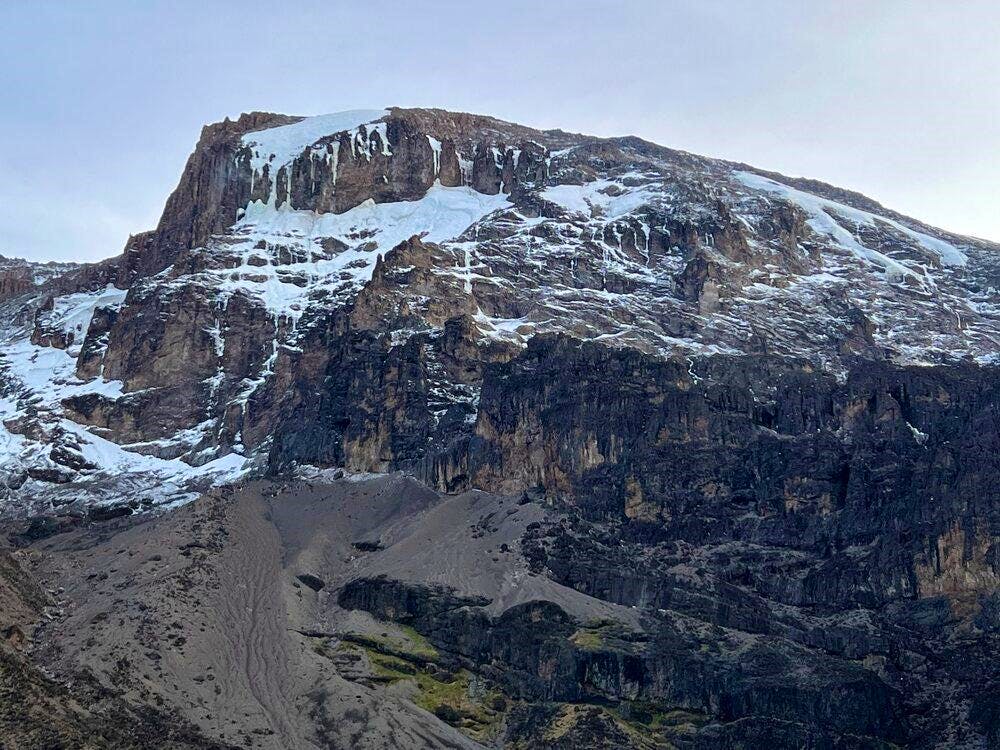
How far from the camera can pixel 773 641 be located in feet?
481

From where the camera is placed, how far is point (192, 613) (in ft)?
486

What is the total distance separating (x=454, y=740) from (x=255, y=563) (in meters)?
43.1

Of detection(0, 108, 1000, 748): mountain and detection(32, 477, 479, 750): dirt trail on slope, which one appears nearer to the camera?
detection(32, 477, 479, 750): dirt trail on slope

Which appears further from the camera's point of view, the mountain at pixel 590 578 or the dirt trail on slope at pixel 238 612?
the mountain at pixel 590 578

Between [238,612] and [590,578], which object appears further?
[590,578]

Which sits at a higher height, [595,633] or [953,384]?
[953,384]

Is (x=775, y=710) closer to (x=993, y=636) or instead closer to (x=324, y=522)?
(x=993, y=636)

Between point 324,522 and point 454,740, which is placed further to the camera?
point 324,522

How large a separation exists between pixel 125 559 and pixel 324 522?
26884 mm

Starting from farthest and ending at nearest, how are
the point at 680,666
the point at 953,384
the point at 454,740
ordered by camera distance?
1. the point at 953,384
2. the point at 680,666
3. the point at 454,740

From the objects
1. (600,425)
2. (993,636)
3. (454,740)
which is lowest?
(454,740)

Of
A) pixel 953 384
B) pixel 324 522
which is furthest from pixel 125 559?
pixel 953 384

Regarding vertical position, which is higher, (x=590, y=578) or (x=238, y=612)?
(x=590, y=578)

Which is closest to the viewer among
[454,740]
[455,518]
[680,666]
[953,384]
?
[454,740]
